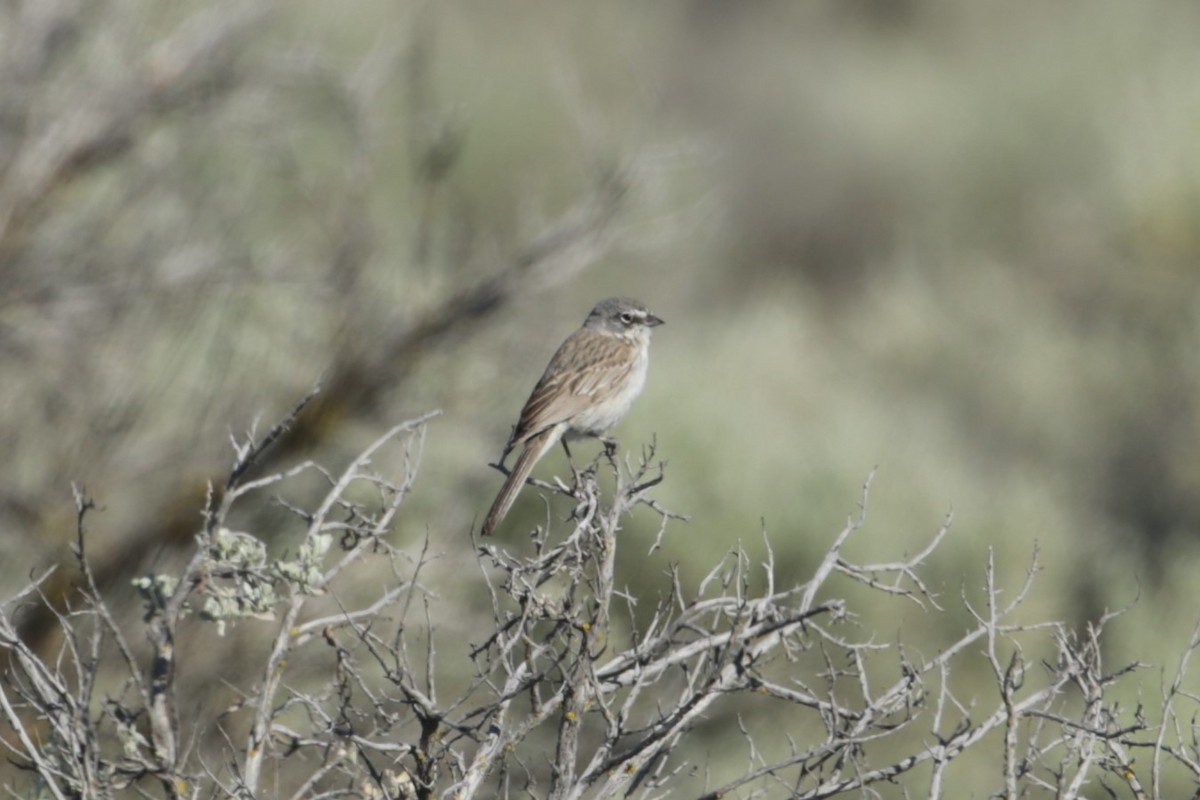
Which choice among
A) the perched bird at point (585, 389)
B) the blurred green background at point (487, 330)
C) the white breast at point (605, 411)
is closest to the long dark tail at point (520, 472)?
the perched bird at point (585, 389)

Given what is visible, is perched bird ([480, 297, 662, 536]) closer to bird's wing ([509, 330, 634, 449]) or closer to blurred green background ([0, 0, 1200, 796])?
bird's wing ([509, 330, 634, 449])

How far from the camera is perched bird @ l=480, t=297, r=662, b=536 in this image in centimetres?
716

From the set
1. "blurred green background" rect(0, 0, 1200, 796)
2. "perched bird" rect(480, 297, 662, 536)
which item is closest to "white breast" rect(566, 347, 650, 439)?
"perched bird" rect(480, 297, 662, 536)


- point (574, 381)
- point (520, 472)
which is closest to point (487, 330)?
point (574, 381)

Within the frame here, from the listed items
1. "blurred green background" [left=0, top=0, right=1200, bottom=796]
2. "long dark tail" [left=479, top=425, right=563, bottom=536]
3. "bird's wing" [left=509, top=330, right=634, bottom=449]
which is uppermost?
"bird's wing" [left=509, top=330, right=634, bottom=449]

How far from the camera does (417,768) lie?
416 centimetres

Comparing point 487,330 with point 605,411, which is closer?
point 605,411

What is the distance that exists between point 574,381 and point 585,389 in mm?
66

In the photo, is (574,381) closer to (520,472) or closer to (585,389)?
(585,389)

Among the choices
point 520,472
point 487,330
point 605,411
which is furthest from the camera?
point 487,330

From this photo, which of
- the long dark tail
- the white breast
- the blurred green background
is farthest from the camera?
the blurred green background

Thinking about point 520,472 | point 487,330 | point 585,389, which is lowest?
point 487,330

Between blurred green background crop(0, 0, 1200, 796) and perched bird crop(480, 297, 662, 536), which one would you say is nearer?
perched bird crop(480, 297, 662, 536)

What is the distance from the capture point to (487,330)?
11.3m
